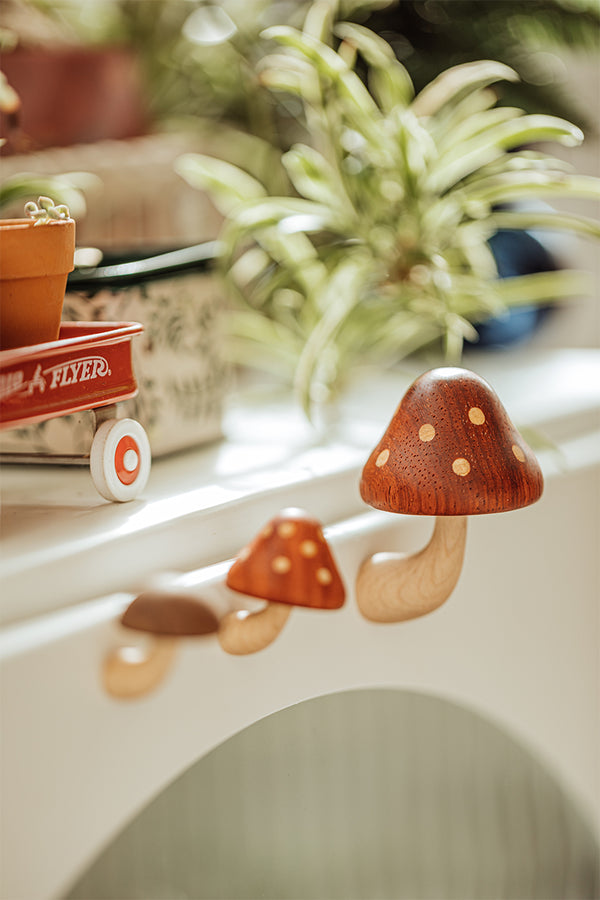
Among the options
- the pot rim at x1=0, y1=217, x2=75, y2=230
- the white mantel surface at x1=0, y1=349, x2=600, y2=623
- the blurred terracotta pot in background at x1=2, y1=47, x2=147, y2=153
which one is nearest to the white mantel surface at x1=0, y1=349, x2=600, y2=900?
the white mantel surface at x1=0, y1=349, x2=600, y2=623

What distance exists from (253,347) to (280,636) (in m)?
0.30

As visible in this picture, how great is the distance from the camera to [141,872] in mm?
472

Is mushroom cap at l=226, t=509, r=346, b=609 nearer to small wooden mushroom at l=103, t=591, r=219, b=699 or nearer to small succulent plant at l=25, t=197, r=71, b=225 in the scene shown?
small wooden mushroom at l=103, t=591, r=219, b=699

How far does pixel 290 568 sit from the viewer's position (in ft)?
1.29

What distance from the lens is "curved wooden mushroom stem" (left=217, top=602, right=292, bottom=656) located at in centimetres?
41

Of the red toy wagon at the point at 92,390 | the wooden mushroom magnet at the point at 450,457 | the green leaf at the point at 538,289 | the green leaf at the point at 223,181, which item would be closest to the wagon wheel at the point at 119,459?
the red toy wagon at the point at 92,390

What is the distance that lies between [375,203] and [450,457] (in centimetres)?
27

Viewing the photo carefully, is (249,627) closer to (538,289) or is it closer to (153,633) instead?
(153,633)

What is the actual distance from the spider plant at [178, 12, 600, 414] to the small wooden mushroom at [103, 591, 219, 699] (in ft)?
0.60

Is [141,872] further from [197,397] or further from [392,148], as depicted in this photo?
[392,148]

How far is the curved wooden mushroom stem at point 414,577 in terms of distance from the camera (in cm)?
45

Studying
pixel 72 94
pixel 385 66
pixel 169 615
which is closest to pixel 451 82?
pixel 385 66

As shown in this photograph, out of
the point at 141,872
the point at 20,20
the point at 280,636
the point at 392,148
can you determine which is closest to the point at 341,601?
the point at 280,636

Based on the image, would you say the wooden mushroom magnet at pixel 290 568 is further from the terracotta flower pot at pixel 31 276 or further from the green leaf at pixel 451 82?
the green leaf at pixel 451 82
